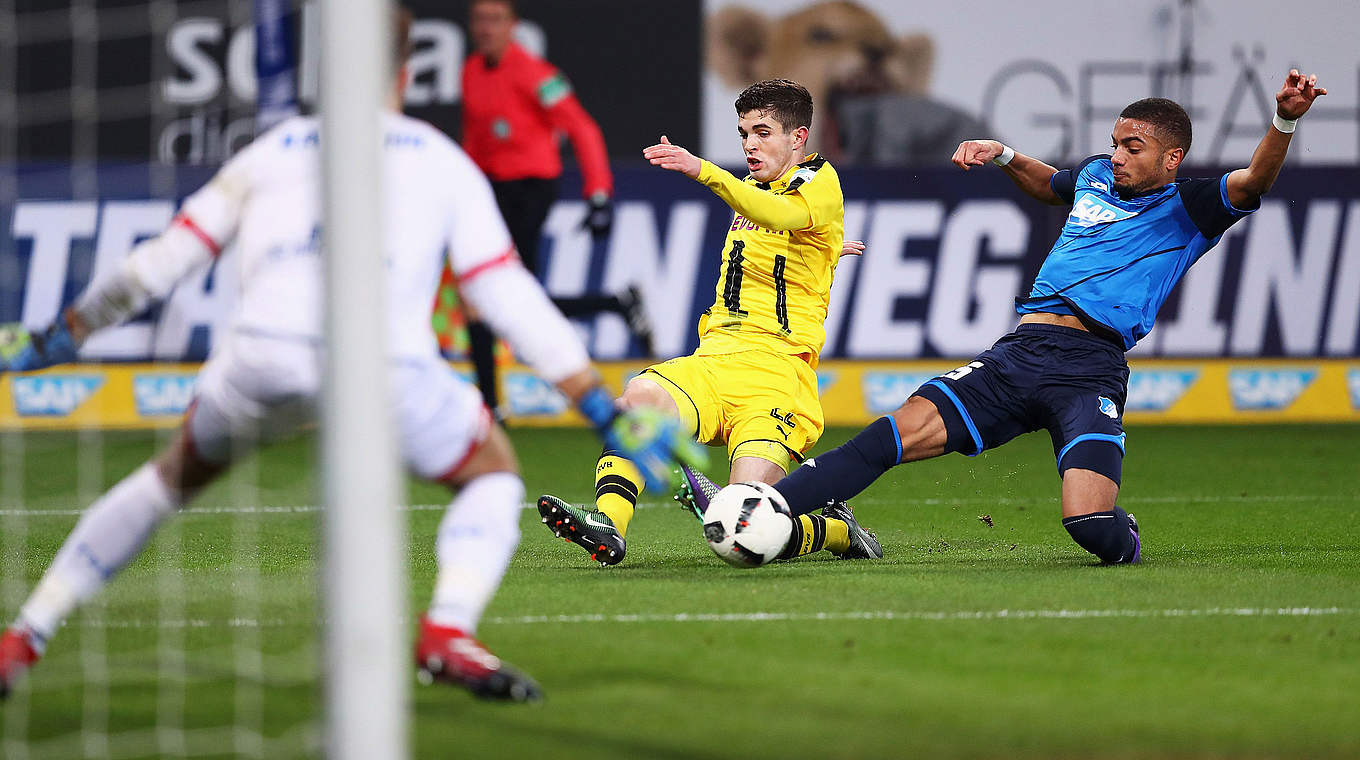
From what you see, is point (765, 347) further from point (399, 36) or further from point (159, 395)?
point (159, 395)

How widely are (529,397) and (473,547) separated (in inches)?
338

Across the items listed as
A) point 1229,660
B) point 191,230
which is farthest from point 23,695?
point 1229,660

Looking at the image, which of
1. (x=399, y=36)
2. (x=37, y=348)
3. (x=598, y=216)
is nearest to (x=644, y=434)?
(x=399, y=36)

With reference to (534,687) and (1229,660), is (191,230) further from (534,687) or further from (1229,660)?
Answer: (1229,660)

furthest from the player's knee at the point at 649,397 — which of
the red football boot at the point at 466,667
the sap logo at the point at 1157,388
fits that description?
the sap logo at the point at 1157,388

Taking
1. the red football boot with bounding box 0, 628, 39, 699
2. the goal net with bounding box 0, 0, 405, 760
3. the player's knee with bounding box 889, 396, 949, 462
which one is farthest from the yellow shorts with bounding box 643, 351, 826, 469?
the red football boot with bounding box 0, 628, 39, 699

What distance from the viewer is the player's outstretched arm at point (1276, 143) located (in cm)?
574

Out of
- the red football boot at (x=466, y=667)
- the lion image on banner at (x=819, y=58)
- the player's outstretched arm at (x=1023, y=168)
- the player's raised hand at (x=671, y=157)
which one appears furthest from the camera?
the lion image on banner at (x=819, y=58)

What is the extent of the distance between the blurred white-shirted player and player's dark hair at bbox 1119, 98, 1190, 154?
120 inches

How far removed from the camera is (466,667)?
3.79m

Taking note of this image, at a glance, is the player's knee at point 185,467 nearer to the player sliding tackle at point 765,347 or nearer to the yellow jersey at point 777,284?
the player sliding tackle at point 765,347

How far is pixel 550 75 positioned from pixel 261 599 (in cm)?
651

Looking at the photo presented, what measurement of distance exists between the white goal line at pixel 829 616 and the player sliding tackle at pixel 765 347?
0.85 m

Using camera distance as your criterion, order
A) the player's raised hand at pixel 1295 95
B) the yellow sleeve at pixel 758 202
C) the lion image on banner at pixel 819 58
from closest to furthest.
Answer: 1. the yellow sleeve at pixel 758 202
2. the player's raised hand at pixel 1295 95
3. the lion image on banner at pixel 819 58
